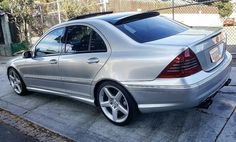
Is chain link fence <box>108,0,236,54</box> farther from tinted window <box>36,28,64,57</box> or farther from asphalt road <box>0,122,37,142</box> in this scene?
asphalt road <box>0,122,37,142</box>

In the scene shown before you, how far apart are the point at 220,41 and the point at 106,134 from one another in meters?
2.02

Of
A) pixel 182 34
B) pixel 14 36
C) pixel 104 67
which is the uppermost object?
pixel 182 34

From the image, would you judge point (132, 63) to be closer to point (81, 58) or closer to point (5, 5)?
point (81, 58)

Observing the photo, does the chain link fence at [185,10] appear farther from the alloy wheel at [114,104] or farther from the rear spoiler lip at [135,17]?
the alloy wheel at [114,104]

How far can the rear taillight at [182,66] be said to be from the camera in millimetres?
3811

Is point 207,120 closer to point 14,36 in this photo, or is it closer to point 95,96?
point 95,96

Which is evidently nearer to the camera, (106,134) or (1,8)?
(106,134)

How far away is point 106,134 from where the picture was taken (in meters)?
4.55

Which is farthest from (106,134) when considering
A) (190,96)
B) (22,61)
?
(22,61)

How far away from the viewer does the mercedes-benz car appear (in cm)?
387

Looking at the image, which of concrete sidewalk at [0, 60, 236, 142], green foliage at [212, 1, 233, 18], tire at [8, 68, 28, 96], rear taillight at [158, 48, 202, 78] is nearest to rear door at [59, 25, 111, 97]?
concrete sidewalk at [0, 60, 236, 142]

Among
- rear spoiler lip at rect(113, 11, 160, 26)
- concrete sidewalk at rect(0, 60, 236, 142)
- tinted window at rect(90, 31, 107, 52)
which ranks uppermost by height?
rear spoiler lip at rect(113, 11, 160, 26)

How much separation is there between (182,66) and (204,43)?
0.52 m

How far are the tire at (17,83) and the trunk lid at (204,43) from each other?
3342 millimetres
